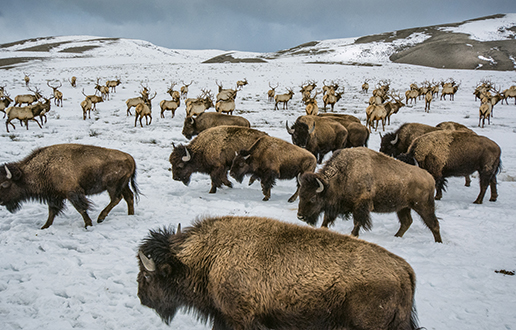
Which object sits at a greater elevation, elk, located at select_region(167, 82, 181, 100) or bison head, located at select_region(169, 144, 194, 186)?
elk, located at select_region(167, 82, 181, 100)

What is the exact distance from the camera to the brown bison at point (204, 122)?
14.2m

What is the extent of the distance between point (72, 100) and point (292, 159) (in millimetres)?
22665

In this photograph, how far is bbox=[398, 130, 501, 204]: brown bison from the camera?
25.7 ft

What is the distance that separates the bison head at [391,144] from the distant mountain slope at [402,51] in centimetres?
5601

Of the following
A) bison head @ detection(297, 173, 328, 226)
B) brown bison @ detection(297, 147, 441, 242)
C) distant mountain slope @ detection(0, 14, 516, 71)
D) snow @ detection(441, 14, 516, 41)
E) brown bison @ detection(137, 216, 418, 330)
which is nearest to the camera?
brown bison @ detection(137, 216, 418, 330)

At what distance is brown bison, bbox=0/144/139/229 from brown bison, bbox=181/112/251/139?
8.12m

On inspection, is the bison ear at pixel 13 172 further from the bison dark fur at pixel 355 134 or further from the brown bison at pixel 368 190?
the bison dark fur at pixel 355 134

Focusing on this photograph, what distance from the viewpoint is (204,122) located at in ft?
47.1

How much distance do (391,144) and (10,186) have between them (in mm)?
10171

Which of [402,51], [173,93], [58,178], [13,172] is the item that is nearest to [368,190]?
[58,178]

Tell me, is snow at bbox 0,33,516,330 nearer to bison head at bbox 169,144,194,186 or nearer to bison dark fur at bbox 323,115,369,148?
bison head at bbox 169,144,194,186

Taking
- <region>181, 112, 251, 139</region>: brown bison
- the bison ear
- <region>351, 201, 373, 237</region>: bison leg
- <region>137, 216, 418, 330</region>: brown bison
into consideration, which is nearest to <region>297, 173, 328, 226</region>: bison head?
<region>351, 201, 373, 237</region>: bison leg

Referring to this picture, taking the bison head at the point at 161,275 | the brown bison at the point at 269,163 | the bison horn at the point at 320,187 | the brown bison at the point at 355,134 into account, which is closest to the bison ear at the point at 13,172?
the bison head at the point at 161,275

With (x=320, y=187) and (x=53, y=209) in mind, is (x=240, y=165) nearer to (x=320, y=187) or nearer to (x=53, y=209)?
(x=320, y=187)
